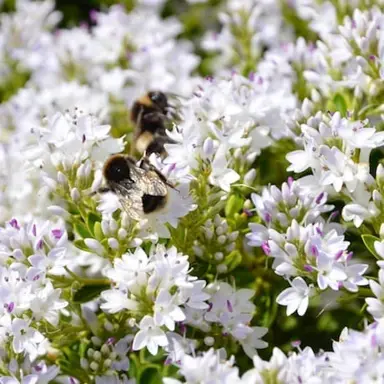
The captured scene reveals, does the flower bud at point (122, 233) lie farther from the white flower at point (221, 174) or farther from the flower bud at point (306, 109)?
the flower bud at point (306, 109)

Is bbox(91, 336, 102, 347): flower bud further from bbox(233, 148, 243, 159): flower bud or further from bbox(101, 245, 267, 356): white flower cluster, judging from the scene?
bbox(233, 148, 243, 159): flower bud

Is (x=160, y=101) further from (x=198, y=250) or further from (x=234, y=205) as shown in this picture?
(x=198, y=250)

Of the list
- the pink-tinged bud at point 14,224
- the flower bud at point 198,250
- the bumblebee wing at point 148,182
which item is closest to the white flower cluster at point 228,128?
the bumblebee wing at point 148,182

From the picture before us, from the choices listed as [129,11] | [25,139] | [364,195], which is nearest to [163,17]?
[129,11]

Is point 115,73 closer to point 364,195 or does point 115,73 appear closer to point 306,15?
point 306,15

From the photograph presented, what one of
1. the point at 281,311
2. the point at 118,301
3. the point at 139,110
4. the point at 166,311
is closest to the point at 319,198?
the point at 281,311

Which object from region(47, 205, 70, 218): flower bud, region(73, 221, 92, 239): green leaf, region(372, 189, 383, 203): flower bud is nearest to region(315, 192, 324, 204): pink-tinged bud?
region(372, 189, 383, 203): flower bud
